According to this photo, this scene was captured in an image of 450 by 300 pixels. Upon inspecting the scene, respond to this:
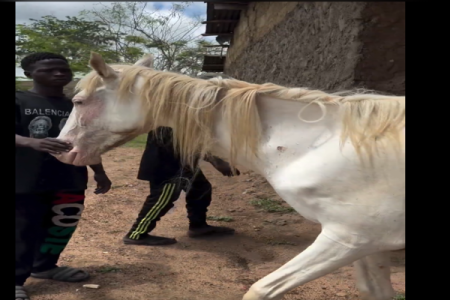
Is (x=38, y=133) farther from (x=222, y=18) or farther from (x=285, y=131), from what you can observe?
(x=222, y=18)

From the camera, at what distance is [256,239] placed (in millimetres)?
4004

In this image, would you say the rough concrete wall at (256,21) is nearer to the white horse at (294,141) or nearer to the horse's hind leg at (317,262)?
the white horse at (294,141)

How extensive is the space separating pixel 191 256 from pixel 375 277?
1.67 metres

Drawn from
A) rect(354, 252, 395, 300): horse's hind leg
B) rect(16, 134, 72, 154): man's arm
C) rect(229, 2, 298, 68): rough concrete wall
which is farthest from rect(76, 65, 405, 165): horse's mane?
rect(229, 2, 298, 68): rough concrete wall

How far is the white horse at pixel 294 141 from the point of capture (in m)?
1.75

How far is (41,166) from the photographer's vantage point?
2.39 m

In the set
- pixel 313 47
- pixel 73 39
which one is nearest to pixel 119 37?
pixel 73 39

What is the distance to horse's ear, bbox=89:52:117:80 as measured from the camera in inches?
79.7

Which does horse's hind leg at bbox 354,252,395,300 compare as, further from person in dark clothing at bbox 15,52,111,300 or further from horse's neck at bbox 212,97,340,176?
person in dark clothing at bbox 15,52,111,300

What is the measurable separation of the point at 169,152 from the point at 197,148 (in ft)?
4.39

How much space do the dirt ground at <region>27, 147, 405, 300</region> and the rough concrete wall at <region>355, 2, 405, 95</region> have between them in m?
1.39

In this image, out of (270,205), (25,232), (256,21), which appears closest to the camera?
(25,232)

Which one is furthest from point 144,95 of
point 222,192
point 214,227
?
point 222,192

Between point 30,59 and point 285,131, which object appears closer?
point 285,131
